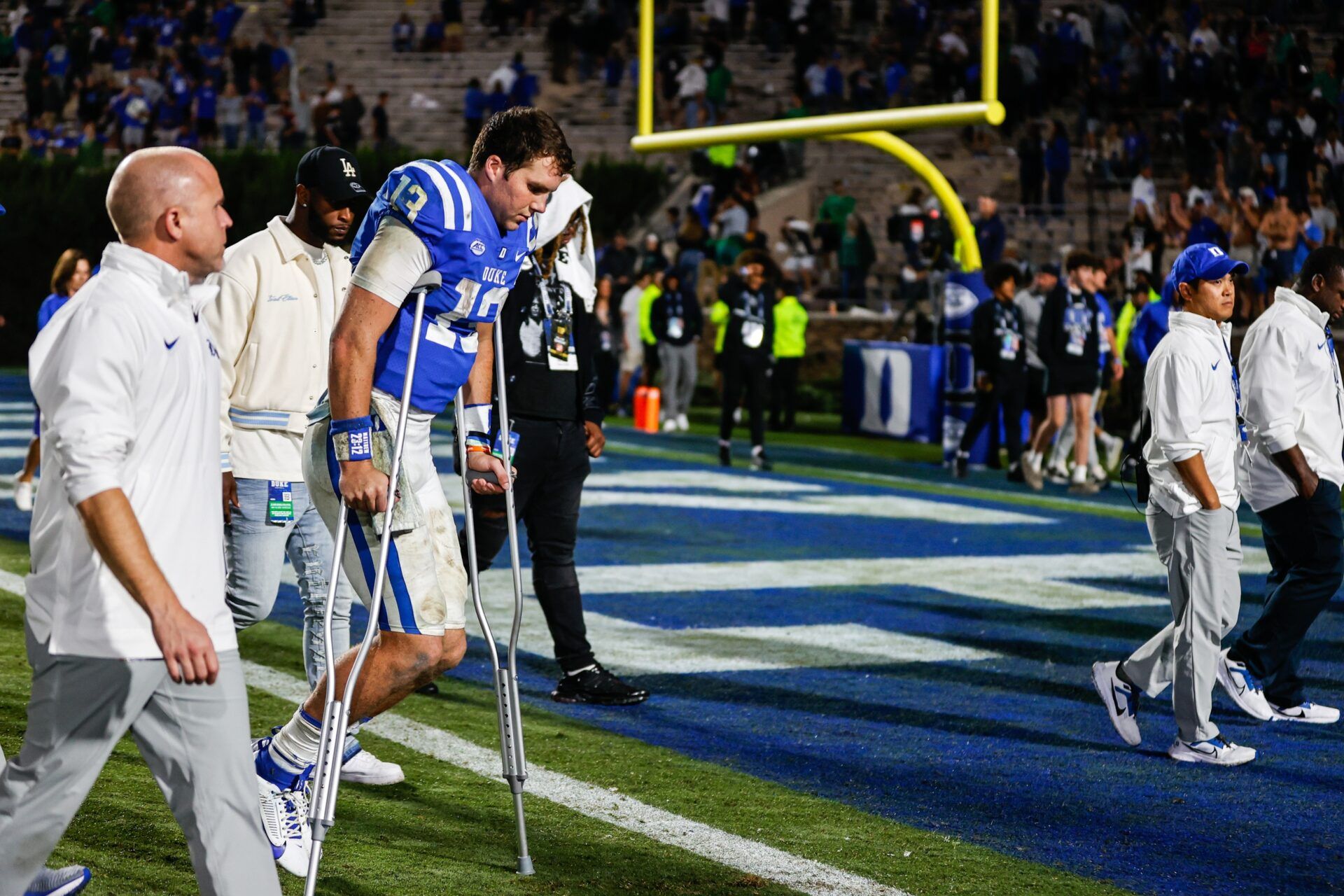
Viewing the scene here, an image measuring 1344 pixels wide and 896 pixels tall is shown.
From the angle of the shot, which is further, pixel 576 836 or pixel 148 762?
pixel 576 836

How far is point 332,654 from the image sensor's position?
435 cm

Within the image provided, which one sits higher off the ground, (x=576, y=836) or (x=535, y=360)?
(x=535, y=360)

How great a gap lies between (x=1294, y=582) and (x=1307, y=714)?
506 millimetres

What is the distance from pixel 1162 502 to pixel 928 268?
16.1 metres

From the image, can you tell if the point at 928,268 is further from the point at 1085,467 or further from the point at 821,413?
the point at 1085,467

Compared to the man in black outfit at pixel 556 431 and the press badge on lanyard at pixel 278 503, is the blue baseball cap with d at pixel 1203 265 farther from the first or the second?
the press badge on lanyard at pixel 278 503

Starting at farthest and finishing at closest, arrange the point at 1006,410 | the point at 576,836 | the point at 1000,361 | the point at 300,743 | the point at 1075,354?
1. the point at 1006,410
2. the point at 1000,361
3. the point at 1075,354
4. the point at 576,836
5. the point at 300,743

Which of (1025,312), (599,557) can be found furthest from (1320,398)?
(1025,312)

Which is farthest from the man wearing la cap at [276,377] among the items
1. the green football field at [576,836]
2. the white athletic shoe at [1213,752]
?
the white athletic shoe at [1213,752]

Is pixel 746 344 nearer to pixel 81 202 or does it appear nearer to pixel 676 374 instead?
pixel 676 374

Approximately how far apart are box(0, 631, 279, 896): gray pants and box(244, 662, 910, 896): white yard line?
61.3 inches

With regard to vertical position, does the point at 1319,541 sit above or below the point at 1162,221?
below

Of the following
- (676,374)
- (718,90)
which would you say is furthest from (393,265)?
(718,90)

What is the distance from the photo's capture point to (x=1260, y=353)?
684 centimetres
